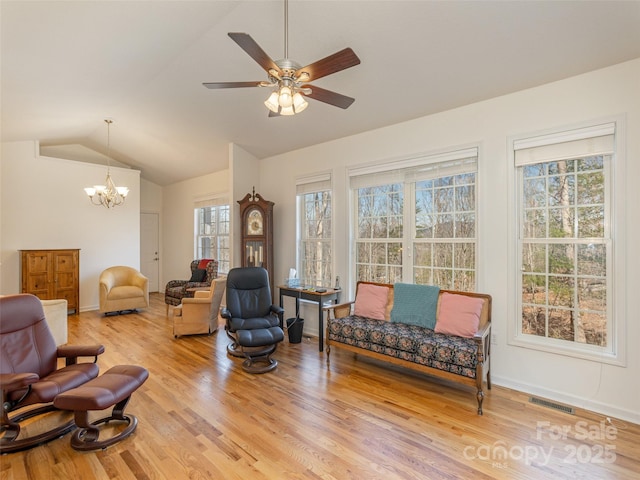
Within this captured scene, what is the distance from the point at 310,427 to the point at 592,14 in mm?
3546

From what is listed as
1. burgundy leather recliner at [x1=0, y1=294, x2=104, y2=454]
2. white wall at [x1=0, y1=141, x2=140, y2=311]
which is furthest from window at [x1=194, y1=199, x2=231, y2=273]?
burgundy leather recliner at [x1=0, y1=294, x2=104, y2=454]

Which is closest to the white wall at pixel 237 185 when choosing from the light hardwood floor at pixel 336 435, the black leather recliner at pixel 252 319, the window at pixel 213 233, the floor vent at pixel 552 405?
the black leather recliner at pixel 252 319

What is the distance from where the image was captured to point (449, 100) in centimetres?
326

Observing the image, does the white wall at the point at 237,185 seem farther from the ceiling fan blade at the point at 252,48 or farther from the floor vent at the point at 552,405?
the floor vent at the point at 552,405

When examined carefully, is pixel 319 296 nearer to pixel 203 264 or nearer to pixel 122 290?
pixel 203 264

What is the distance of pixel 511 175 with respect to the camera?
303 centimetres

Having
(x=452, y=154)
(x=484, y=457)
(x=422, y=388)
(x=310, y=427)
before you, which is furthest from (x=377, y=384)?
(x=452, y=154)

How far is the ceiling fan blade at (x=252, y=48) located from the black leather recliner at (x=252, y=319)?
8.38 feet

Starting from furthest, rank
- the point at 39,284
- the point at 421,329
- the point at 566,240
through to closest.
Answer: the point at 39,284, the point at 421,329, the point at 566,240

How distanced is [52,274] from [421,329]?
242 inches

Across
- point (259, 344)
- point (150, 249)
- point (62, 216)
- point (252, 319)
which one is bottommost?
point (259, 344)

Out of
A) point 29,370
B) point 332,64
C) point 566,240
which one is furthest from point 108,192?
point 566,240

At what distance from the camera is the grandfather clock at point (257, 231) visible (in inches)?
195

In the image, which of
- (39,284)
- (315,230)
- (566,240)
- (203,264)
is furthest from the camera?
(203,264)
